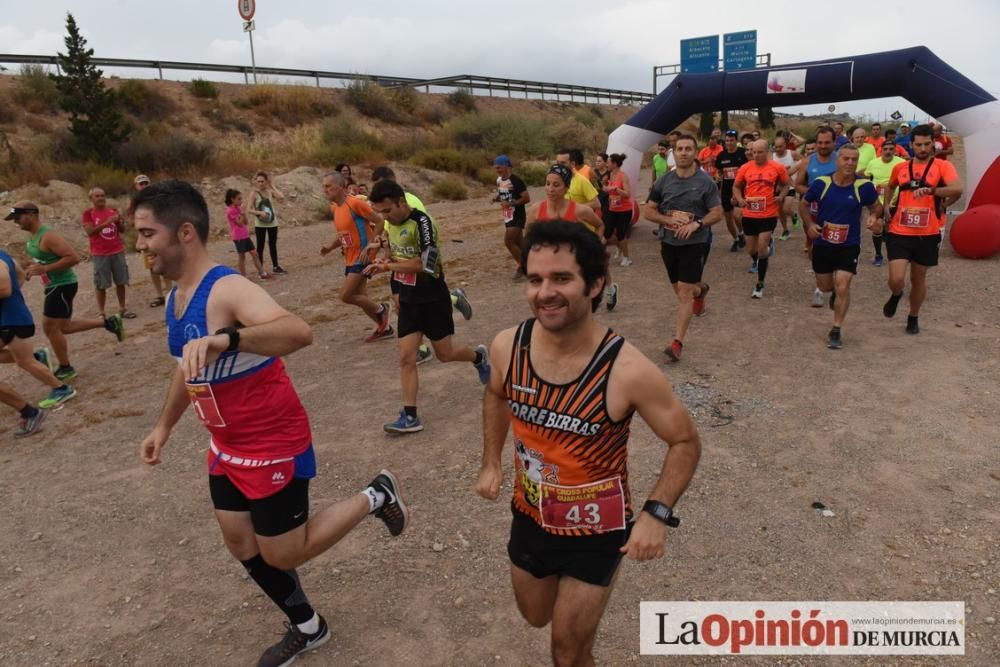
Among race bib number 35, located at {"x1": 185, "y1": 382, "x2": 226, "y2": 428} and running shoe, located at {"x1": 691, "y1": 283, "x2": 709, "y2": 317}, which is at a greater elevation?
race bib number 35, located at {"x1": 185, "y1": 382, "x2": 226, "y2": 428}

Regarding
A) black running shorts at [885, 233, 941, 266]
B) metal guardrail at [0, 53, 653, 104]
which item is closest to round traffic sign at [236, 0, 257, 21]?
metal guardrail at [0, 53, 653, 104]

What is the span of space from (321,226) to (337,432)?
42.7 ft

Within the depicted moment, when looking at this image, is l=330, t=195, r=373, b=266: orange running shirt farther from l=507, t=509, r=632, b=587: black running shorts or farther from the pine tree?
the pine tree

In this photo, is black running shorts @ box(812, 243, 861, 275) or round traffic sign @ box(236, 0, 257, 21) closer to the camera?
black running shorts @ box(812, 243, 861, 275)

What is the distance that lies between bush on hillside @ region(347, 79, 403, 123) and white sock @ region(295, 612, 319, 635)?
3114cm

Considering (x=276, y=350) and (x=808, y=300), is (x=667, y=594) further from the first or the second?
(x=808, y=300)

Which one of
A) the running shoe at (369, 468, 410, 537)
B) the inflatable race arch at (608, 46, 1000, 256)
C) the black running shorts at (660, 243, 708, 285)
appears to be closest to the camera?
the running shoe at (369, 468, 410, 537)

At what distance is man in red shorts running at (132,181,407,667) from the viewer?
2592mm

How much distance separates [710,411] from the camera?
543cm

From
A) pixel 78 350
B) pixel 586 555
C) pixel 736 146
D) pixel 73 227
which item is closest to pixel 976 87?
pixel 736 146

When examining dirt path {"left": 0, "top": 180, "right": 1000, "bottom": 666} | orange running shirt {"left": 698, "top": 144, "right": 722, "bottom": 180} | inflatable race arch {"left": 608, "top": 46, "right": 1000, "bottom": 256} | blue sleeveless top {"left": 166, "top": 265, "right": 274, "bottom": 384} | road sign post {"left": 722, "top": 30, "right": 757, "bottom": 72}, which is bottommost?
dirt path {"left": 0, "top": 180, "right": 1000, "bottom": 666}

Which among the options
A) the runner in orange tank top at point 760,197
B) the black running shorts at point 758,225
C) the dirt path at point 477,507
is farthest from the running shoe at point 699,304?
the black running shorts at point 758,225

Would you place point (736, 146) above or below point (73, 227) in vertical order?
above

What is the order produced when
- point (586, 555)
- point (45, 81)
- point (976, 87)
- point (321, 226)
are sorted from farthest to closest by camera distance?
point (45, 81) < point (321, 226) < point (976, 87) < point (586, 555)
